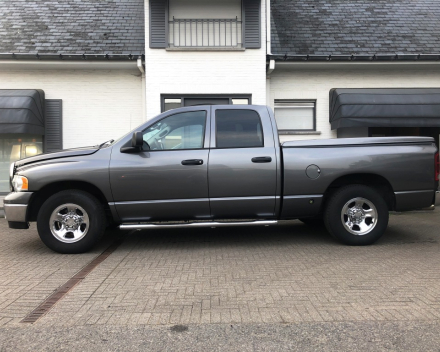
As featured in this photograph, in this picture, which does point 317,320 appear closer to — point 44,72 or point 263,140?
point 263,140

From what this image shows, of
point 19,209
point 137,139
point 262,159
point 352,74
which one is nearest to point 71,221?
point 19,209

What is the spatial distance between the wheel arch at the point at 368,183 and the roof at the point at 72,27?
674cm

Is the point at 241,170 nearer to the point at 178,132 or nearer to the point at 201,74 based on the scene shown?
the point at 178,132

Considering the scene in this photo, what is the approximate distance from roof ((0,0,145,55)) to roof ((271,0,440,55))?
4089mm

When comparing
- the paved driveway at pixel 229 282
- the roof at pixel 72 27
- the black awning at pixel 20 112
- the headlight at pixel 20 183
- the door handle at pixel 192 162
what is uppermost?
the roof at pixel 72 27

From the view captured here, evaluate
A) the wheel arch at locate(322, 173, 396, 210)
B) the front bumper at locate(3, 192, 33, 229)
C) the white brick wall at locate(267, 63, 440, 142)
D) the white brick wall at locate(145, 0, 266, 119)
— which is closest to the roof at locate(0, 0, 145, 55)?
the white brick wall at locate(145, 0, 266, 119)

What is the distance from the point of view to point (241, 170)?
17.3 feet

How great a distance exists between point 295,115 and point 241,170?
5934mm

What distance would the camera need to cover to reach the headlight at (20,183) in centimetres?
516

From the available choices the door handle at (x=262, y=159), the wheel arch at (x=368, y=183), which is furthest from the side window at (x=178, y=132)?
the wheel arch at (x=368, y=183)

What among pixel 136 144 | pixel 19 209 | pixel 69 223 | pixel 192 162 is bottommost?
pixel 69 223

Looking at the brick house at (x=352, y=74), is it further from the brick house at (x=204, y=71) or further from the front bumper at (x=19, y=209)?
the front bumper at (x=19, y=209)

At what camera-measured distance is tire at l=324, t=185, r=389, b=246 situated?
5441 millimetres

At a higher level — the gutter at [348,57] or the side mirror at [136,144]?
the gutter at [348,57]
